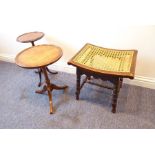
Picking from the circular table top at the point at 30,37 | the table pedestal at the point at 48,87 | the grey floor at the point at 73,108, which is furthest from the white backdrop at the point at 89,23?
the table pedestal at the point at 48,87

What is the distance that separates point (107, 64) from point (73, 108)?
563 mm

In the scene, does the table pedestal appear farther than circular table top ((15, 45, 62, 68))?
Yes

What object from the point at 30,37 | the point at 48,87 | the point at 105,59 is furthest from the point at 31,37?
the point at 105,59

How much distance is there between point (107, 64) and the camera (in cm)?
180

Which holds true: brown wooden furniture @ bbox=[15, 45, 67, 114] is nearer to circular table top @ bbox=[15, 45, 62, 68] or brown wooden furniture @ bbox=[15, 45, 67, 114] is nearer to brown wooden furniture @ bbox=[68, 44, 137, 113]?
circular table top @ bbox=[15, 45, 62, 68]

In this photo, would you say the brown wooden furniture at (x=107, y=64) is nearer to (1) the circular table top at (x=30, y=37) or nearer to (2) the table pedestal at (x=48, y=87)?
(2) the table pedestal at (x=48, y=87)

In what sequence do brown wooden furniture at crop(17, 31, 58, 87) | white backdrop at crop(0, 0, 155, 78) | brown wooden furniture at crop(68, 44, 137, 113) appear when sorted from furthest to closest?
brown wooden furniture at crop(17, 31, 58, 87) → white backdrop at crop(0, 0, 155, 78) → brown wooden furniture at crop(68, 44, 137, 113)

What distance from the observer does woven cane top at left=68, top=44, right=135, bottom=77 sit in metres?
1.74

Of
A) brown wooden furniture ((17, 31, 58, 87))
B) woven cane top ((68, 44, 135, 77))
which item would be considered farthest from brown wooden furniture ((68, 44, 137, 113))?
brown wooden furniture ((17, 31, 58, 87))

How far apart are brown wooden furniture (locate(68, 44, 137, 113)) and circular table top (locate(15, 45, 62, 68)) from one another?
178 mm

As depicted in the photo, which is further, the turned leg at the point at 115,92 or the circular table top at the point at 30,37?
the circular table top at the point at 30,37

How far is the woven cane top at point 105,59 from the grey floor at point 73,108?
1.43 ft

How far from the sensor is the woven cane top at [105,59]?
1.74 metres
